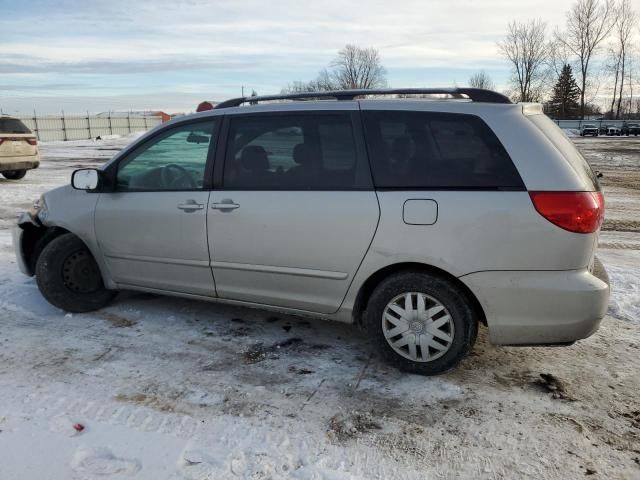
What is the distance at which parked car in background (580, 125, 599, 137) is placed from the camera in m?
47.5

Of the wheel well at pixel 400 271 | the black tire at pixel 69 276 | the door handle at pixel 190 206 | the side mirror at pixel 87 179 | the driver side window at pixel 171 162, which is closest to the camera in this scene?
the wheel well at pixel 400 271

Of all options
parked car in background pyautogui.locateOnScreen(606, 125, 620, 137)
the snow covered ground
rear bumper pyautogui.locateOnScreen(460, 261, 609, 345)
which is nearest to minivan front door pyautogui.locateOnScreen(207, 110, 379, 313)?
the snow covered ground

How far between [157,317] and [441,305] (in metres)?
2.43

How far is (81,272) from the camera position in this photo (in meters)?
4.62

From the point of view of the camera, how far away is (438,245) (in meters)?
3.29

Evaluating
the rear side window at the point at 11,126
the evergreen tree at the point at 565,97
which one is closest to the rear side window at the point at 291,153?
the rear side window at the point at 11,126

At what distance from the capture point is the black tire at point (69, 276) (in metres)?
4.55

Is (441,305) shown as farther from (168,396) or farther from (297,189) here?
(168,396)

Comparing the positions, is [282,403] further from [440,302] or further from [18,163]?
[18,163]

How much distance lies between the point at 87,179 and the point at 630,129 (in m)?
52.4

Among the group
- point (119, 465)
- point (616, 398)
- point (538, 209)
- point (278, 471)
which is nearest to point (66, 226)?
point (119, 465)

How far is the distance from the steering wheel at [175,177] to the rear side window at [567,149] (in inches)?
94.2

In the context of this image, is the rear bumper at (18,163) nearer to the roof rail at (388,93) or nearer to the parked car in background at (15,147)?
the parked car in background at (15,147)

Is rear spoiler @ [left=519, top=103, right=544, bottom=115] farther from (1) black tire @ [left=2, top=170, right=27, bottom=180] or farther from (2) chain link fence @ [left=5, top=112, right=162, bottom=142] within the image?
(2) chain link fence @ [left=5, top=112, right=162, bottom=142]
